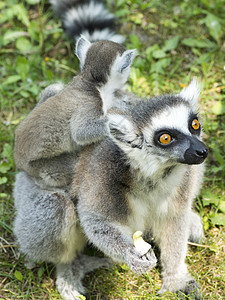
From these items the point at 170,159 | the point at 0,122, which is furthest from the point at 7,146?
the point at 170,159

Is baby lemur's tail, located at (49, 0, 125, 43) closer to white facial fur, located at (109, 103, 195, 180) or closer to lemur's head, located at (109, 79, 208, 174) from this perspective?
lemur's head, located at (109, 79, 208, 174)

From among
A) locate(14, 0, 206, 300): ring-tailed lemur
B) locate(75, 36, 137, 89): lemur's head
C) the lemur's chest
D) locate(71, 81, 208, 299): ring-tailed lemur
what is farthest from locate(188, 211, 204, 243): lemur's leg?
locate(75, 36, 137, 89): lemur's head

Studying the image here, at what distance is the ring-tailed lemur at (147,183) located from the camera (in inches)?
131

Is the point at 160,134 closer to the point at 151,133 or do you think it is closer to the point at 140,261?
the point at 151,133

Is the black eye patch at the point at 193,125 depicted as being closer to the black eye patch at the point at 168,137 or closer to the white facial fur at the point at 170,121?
the white facial fur at the point at 170,121

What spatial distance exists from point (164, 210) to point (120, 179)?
1.77ft

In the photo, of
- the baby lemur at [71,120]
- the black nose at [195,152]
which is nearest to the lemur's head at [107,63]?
the baby lemur at [71,120]

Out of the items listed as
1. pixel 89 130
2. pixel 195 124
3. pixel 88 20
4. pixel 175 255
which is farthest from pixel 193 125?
pixel 88 20

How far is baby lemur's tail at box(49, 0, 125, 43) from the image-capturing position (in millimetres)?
5605

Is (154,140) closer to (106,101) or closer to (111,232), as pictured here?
(111,232)

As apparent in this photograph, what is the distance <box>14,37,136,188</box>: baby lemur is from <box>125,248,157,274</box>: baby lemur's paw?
1201mm

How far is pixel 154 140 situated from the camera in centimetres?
334

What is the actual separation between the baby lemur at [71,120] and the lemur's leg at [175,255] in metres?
1.10

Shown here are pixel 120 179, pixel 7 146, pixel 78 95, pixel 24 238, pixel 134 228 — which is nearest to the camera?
pixel 120 179
